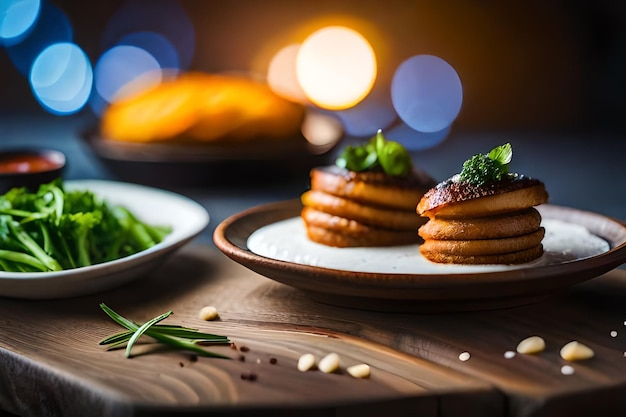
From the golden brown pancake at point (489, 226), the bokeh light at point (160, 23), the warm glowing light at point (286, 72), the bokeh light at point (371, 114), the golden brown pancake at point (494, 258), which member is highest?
the bokeh light at point (160, 23)

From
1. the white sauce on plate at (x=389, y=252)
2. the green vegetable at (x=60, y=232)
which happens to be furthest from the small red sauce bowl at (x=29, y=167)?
the white sauce on plate at (x=389, y=252)

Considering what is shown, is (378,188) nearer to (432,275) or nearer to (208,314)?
(432,275)

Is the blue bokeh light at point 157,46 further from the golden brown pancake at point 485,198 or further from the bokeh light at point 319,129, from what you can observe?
the golden brown pancake at point 485,198

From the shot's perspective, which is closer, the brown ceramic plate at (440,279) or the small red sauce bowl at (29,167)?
the brown ceramic plate at (440,279)

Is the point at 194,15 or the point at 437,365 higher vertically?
the point at 194,15

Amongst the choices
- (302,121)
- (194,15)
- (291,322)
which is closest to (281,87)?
(194,15)

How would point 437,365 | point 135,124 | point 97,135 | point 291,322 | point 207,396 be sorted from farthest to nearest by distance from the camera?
point 97,135 < point 135,124 < point 291,322 < point 437,365 < point 207,396

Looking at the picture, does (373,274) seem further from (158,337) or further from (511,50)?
(511,50)
